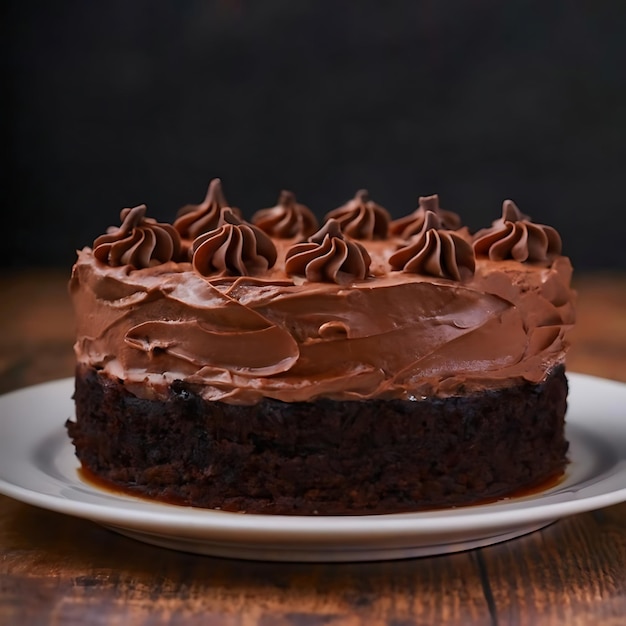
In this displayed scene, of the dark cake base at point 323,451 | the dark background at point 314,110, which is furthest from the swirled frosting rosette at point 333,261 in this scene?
the dark background at point 314,110

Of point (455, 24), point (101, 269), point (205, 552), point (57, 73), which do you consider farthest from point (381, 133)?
point (205, 552)

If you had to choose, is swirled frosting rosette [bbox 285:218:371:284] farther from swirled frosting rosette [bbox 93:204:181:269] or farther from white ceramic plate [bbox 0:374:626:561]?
white ceramic plate [bbox 0:374:626:561]

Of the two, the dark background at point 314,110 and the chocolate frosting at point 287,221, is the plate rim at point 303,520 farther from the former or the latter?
the dark background at point 314,110

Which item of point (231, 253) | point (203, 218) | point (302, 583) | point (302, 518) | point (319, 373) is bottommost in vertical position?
point (302, 583)

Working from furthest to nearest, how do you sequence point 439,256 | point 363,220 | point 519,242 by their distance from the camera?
point 363,220 < point 519,242 < point 439,256

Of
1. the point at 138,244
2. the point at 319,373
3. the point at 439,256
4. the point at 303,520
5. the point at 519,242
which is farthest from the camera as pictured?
the point at 519,242

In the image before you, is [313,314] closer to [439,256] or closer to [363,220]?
[439,256]

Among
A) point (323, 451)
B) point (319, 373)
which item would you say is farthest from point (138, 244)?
point (323, 451)
